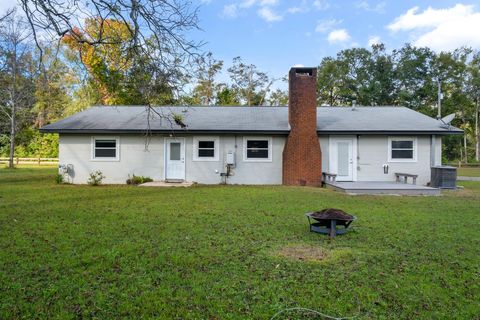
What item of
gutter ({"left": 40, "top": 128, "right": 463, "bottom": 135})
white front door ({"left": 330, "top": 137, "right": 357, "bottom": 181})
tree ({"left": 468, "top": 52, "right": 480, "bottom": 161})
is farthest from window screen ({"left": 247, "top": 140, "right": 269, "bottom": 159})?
tree ({"left": 468, "top": 52, "right": 480, "bottom": 161})

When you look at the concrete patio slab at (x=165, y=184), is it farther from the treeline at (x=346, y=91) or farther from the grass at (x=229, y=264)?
the treeline at (x=346, y=91)

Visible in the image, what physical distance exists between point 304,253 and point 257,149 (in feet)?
32.5

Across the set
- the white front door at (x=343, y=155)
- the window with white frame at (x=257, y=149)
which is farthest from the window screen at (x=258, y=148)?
the white front door at (x=343, y=155)

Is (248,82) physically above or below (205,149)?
above

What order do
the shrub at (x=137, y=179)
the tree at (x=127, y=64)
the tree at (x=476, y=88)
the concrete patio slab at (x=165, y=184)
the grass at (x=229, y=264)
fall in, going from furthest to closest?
the tree at (x=476, y=88), the shrub at (x=137, y=179), the concrete patio slab at (x=165, y=184), the tree at (x=127, y=64), the grass at (x=229, y=264)

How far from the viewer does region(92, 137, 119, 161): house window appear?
14953 mm

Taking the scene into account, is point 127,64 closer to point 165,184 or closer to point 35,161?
point 165,184

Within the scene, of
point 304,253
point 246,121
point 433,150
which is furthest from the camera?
point 246,121

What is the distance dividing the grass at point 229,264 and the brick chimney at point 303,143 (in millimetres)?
5660

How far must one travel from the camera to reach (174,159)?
49.2ft

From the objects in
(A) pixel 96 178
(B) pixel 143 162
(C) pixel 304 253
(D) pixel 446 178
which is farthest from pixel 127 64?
(D) pixel 446 178

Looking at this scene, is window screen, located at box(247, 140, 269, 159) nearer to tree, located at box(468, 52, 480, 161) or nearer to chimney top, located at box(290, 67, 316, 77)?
chimney top, located at box(290, 67, 316, 77)

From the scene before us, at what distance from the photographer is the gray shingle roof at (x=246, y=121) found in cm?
1435

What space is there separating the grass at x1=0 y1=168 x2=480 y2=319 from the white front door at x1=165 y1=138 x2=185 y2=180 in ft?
21.1
